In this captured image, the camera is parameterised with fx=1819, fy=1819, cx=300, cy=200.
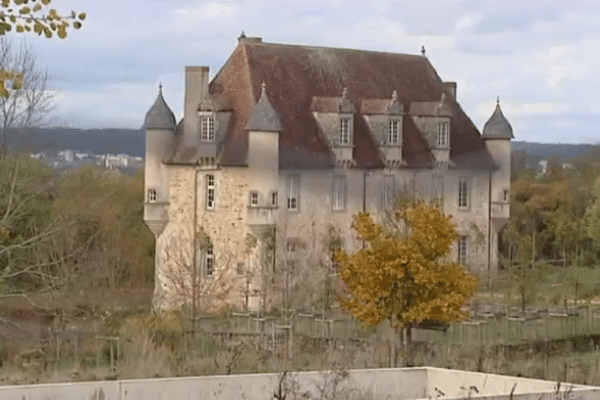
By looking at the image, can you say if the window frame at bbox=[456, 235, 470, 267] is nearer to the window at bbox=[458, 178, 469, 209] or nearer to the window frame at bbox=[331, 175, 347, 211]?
the window at bbox=[458, 178, 469, 209]

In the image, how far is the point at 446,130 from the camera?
7144 centimetres

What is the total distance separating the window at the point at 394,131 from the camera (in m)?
69.8

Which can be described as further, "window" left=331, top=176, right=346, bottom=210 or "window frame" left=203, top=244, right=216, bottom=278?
"window" left=331, top=176, right=346, bottom=210

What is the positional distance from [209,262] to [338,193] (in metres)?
6.16

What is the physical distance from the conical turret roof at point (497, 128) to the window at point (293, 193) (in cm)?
1060

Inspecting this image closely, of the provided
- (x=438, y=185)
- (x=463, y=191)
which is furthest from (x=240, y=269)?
(x=463, y=191)

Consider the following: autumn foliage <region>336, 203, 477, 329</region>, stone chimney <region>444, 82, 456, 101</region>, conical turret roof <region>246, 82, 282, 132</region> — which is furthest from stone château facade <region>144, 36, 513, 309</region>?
autumn foliage <region>336, 203, 477, 329</region>

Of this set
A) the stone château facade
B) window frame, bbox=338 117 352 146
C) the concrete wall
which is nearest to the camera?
the concrete wall

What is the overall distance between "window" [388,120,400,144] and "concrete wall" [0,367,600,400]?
45.5 metres

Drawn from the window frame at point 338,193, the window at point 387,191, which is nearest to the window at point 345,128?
the window frame at point 338,193

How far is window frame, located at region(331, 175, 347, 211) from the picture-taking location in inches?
2645

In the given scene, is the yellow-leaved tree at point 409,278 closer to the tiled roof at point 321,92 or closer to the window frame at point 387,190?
the tiled roof at point 321,92

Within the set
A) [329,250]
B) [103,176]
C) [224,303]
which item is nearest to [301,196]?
[329,250]

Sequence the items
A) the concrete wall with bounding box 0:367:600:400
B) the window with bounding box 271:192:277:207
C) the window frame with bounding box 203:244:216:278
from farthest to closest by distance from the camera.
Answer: the window with bounding box 271:192:277:207 → the window frame with bounding box 203:244:216:278 → the concrete wall with bounding box 0:367:600:400
